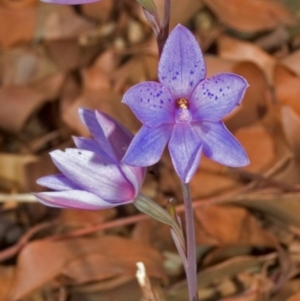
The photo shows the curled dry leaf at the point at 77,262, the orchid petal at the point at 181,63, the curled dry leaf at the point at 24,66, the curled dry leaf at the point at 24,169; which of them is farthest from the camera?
the curled dry leaf at the point at 24,66

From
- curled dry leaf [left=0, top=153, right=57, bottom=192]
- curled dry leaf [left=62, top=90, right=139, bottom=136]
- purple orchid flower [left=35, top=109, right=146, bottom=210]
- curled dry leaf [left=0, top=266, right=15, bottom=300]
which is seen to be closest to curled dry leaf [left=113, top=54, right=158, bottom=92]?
curled dry leaf [left=62, top=90, right=139, bottom=136]

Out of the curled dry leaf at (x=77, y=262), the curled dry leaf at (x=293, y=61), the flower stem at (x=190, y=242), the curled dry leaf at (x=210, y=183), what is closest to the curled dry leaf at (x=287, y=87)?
the curled dry leaf at (x=293, y=61)

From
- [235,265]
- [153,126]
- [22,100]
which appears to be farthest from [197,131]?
[22,100]

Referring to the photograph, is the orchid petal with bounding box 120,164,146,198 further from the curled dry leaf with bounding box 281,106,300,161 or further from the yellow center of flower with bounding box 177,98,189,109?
the curled dry leaf with bounding box 281,106,300,161

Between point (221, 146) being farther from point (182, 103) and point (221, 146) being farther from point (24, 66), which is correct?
point (24, 66)

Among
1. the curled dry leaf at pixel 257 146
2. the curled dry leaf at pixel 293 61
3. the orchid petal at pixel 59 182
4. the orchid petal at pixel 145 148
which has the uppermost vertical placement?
the orchid petal at pixel 145 148

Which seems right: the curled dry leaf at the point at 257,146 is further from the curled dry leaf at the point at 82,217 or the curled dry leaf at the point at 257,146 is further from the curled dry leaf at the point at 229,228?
the curled dry leaf at the point at 82,217

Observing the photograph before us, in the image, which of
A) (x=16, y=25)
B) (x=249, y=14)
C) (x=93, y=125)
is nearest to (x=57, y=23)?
(x=16, y=25)
